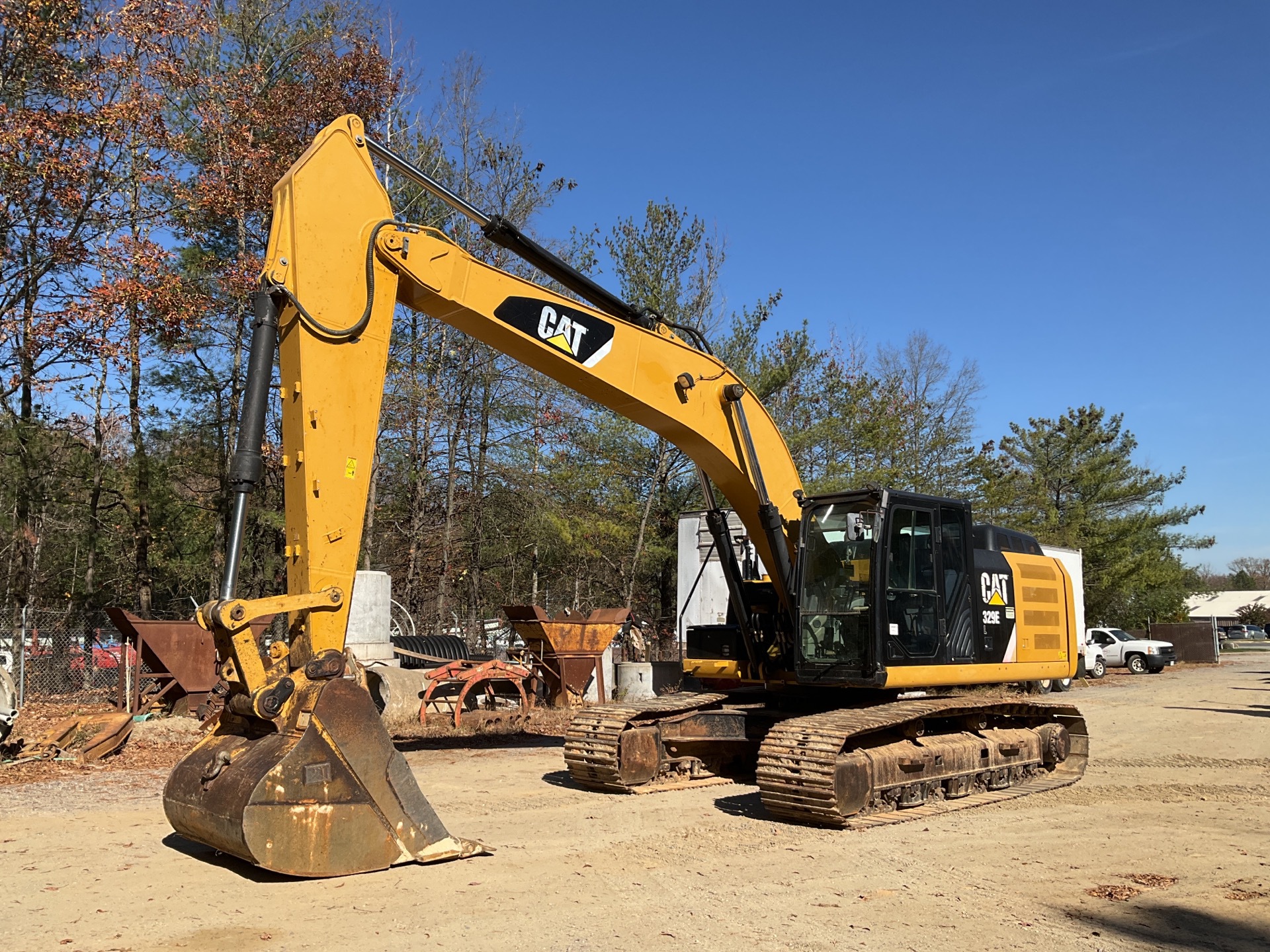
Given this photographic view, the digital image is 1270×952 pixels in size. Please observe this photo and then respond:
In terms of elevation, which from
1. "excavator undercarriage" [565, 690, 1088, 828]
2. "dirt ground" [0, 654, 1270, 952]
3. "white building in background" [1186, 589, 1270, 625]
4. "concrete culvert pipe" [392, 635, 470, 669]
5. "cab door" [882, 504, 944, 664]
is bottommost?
"dirt ground" [0, 654, 1270, 952]

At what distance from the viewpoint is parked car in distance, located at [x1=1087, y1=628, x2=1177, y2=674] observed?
31875 millimetres

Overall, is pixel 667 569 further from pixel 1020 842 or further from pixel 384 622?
pixel 1020 842

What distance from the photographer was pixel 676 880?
6320mm

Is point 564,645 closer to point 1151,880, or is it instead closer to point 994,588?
point 994,588

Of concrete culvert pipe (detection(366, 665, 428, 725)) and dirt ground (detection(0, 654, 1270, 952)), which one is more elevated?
concrete culvert pipe (detection(366, 665, 428, 725))

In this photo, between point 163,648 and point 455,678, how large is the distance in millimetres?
3932

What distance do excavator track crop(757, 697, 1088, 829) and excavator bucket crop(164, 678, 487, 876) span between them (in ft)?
9.58

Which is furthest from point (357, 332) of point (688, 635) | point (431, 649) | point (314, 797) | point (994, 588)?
point (431, 649)

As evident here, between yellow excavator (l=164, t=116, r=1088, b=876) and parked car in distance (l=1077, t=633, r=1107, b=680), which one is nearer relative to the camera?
yellow excavator (l=164, t=116, r=1088, b=876)

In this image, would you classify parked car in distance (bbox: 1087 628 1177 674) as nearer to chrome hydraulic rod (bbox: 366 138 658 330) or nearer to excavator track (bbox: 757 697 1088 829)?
excavator track (bbox: 757 697 1088 829)

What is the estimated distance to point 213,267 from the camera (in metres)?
20.6

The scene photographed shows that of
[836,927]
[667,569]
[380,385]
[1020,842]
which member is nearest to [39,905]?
[380,385]

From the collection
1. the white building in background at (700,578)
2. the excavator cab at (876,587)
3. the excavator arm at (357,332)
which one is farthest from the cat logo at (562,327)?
the white building in background at (700,578)

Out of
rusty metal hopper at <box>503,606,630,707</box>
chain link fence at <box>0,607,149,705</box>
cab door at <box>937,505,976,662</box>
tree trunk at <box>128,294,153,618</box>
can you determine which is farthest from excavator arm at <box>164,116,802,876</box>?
tree trunk at <box>128,294,153,618</box>
